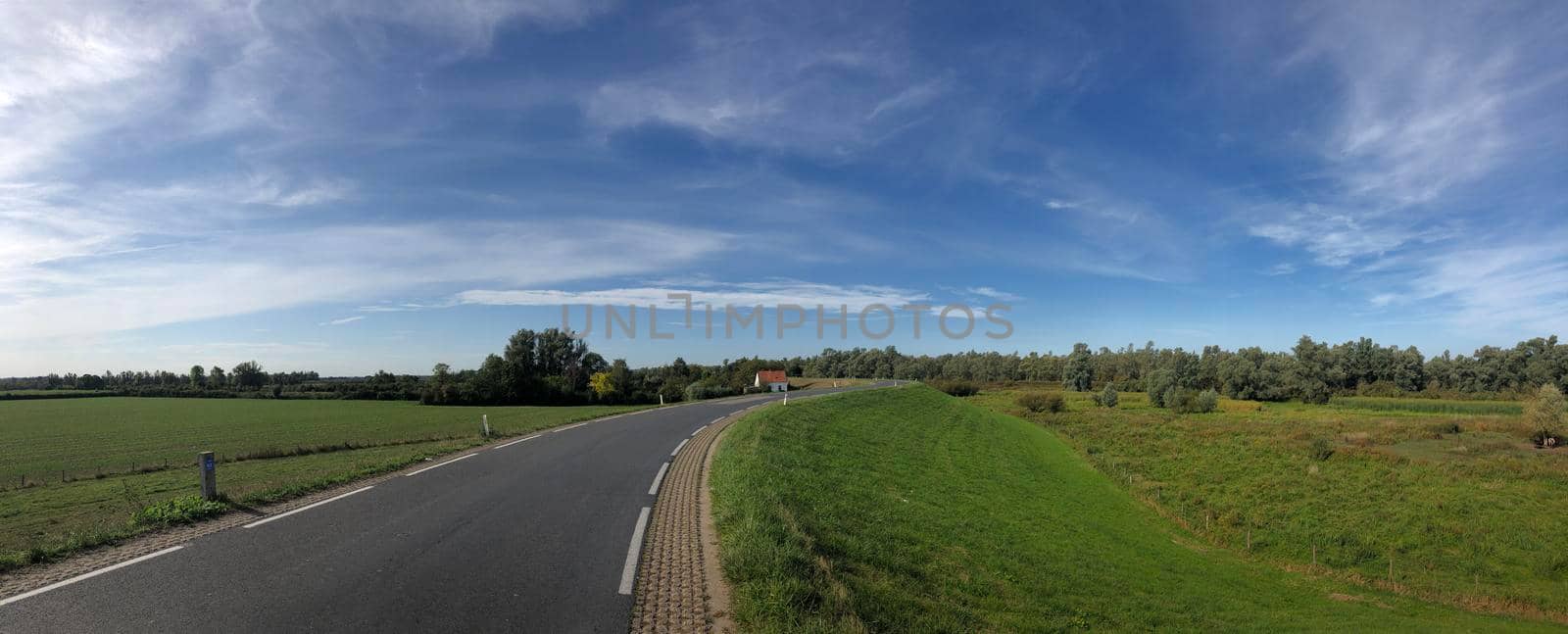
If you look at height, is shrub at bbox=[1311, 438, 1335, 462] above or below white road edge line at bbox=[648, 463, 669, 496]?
below

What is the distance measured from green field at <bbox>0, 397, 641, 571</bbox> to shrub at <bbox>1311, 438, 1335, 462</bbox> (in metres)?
→ 60.2

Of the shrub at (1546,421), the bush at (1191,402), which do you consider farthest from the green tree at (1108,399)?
the shrub at (1546,421)

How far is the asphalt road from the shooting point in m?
6.61

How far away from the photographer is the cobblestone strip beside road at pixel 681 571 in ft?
22.1

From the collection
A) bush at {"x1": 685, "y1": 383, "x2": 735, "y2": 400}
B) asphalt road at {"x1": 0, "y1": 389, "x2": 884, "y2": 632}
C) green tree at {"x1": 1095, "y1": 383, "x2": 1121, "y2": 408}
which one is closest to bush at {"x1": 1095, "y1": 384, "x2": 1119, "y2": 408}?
green tree at {"x1": 1095, "y1": 383, "x2": 1121, "y2": 408}

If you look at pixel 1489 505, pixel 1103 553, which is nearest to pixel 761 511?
pixel 1103 553

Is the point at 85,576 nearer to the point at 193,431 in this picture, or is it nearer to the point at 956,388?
the point at 193,431

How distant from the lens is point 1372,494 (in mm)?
42875

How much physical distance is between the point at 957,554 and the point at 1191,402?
101 meters

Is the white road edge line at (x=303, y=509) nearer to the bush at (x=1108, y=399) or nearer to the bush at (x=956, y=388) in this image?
the bush at (x=956, y=388)

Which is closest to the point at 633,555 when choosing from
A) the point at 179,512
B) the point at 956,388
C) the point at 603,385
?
the point at 179,512

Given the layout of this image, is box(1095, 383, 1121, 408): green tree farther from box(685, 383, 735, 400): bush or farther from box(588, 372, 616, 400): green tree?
box(588, 372, 616, 400): green tree

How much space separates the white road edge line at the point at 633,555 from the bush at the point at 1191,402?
10285 centimetres

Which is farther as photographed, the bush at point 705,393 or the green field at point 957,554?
the bush at point 705,393
